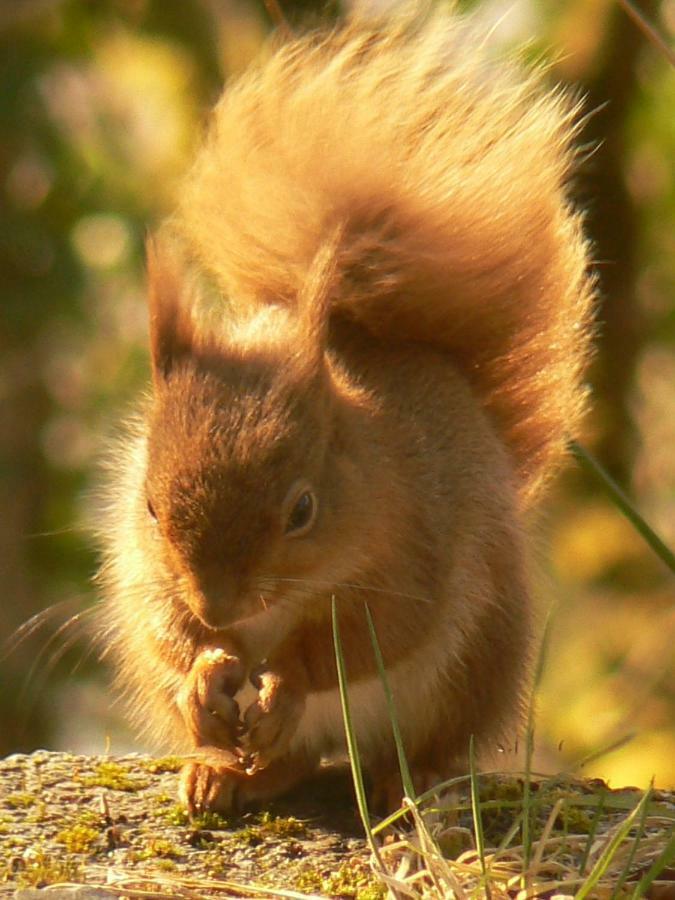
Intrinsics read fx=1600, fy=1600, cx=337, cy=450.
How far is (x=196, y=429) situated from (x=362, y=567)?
32 cm

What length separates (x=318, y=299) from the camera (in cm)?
221

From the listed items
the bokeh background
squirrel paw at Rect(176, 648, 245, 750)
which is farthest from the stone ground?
the bokeh background

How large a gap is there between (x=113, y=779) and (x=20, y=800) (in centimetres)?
16

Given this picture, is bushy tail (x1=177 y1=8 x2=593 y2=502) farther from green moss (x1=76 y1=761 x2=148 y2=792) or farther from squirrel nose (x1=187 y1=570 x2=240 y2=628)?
green moss (x1=76 y1=761 x2=148 y2=792)

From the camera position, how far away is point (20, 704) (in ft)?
14.8

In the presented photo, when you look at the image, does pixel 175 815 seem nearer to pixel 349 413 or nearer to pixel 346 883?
pixel 346 883

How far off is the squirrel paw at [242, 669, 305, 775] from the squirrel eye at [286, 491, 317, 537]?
0.20 m

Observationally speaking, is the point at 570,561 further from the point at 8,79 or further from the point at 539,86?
the point at 539,86

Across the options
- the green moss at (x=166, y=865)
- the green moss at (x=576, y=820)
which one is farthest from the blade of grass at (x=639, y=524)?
the green moss at (x=166, y=865)

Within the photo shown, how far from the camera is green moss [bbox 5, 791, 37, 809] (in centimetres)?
203

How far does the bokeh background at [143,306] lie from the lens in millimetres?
4477

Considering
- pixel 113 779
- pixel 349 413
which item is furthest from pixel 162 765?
pixel 349 413

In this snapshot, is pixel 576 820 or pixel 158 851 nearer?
pixel 158 851

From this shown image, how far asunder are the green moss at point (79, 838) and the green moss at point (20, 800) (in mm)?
99
